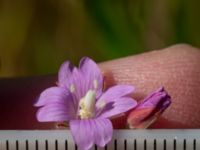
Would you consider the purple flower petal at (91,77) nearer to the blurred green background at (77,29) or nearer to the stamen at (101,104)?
the stamen at (101,104)

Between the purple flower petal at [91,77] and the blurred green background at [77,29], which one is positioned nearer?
the purple flower petal at [91,77]

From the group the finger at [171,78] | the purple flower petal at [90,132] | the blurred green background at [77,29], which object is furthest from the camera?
the blurred green background at [77,29]

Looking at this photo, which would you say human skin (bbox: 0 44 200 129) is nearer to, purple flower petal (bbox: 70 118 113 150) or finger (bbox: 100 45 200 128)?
finger (bbox: 100 45 200 128)

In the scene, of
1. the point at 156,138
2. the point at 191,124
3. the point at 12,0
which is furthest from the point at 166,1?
the point at 156,138

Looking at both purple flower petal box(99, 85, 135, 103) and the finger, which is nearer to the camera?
purple flower petal box(99, 85, 135, 103)

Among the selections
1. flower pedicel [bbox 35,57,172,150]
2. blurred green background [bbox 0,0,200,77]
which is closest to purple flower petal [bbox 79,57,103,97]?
flower pedicel [bbox 35,57,172,150]

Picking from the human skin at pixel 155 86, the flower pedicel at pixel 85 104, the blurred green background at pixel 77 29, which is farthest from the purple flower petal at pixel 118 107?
the blurred green background at pixel 77 29

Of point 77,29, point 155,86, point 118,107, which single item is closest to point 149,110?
point 118,107
